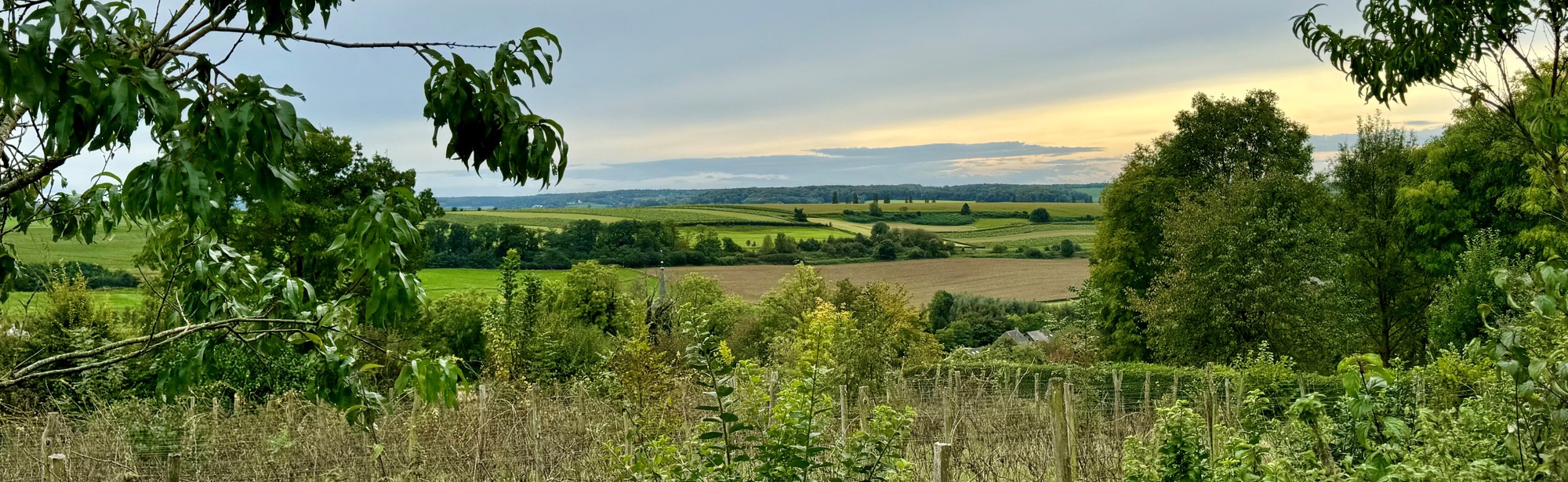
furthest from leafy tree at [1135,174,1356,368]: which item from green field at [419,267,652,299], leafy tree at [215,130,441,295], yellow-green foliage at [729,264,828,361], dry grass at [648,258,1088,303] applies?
dry grass at [648,258,1088,303]

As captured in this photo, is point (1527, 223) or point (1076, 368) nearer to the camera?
point (1076, 368)

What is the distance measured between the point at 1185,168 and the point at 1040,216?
4051 cm

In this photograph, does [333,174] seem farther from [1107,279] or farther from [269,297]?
[269,297]

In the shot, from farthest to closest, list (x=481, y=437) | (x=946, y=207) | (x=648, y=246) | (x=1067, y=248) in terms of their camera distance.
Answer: (x=946, y=207) < (x=1067, y=248) < (x=648, y=246) < (x=481, y=437)

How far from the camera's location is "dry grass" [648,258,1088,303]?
164 feet

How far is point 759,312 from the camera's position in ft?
127

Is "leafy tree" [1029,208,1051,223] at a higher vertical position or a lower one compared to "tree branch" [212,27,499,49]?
lower

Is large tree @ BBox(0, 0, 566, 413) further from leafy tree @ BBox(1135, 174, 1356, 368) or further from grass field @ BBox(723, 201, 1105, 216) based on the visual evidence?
grass field @ BBox(723, 201, 1105, 216)

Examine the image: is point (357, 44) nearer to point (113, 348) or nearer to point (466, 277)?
point (113, 348)

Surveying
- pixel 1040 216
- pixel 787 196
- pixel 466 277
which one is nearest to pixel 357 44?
pixel 466 277

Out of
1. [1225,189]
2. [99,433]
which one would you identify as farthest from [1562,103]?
[1225,189]

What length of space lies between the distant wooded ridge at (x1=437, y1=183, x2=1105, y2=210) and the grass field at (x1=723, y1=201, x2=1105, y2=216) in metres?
1.23

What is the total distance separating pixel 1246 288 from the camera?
20.3 meters

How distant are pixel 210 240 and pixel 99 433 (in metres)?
7.26
